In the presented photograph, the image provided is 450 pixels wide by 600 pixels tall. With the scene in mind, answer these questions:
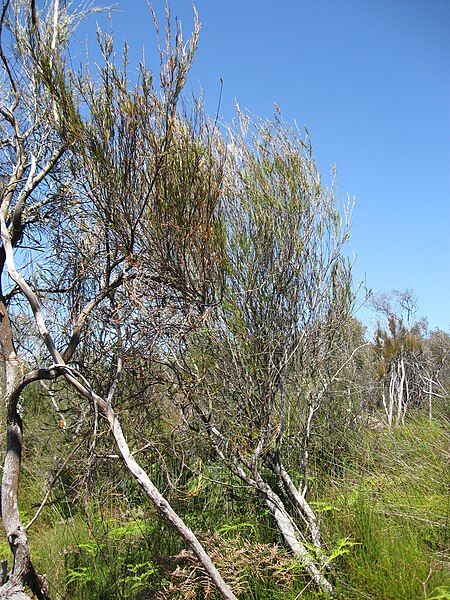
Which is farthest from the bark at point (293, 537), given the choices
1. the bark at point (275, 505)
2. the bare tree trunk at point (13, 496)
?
the bare tree trunk at point (13, 496)

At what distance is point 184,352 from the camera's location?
15.5ft

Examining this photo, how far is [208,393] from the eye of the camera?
4570 millimetres

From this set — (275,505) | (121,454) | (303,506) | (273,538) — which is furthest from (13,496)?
(303,506)

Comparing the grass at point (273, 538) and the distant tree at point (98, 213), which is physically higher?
the distant tree at point (98, 213)

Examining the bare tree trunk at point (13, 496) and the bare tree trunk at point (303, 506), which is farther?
the bare tree trunk at point (303, 506)

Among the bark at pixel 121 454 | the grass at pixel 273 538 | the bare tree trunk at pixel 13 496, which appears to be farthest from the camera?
the grass at pixel 273 538

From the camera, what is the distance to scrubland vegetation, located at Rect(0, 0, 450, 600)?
13.4ft

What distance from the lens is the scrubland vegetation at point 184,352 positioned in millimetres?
4098

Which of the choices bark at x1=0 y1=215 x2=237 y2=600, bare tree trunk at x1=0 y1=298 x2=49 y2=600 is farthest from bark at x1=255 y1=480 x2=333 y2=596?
bare tree trunk at x1=0 y1=298 x2=49 y2=600

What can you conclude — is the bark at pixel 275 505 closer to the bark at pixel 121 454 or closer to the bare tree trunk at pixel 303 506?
the bare tree trunk at pixel 303 506

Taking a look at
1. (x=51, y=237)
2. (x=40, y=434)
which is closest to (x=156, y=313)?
(x=51, y=237)

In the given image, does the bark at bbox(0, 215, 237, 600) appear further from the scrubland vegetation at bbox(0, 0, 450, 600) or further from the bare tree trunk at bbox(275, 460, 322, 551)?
the bare tree trunk at bbox(275, 460, 322, 551)

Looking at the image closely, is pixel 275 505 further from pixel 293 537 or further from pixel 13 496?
pixel 13 496

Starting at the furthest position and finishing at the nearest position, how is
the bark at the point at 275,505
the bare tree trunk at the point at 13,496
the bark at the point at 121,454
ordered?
the bark at the point at 275,505 → the bare tree trunk at the point at 13,496 → the bark at the point at 121,454
